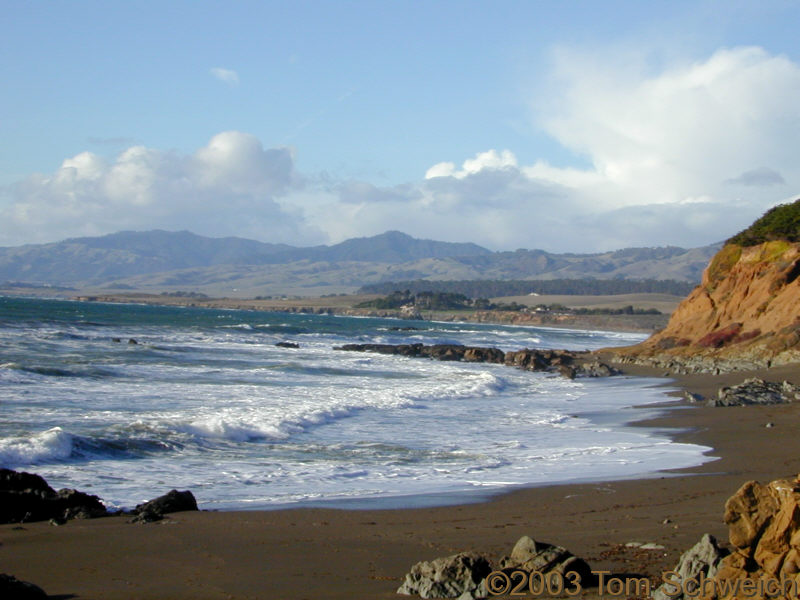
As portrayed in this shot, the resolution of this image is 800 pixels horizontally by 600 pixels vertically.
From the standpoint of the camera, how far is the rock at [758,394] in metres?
21.4

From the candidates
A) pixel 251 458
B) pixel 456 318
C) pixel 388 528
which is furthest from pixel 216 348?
pixel 456 318

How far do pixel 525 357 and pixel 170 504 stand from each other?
36.2 metres

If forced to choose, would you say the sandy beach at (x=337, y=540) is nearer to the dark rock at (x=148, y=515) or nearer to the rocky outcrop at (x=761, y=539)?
the dark rock at (x=148, y=515)

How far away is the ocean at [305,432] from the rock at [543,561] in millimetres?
4062

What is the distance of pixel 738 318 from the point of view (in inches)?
1505

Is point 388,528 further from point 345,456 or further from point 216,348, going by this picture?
point 216,348

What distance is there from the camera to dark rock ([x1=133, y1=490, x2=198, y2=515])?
9.45m

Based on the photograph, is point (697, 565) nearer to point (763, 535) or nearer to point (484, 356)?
point (763, 535)

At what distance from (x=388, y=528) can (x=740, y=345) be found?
30534 mm

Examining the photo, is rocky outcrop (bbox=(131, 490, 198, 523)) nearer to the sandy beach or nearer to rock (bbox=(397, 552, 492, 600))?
the sandy beach

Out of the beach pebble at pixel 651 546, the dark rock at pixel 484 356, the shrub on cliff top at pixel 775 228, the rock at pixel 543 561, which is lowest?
the dark rock at pixel 484 356

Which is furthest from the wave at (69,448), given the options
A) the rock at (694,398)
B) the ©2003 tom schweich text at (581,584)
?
the rock at (694,398)

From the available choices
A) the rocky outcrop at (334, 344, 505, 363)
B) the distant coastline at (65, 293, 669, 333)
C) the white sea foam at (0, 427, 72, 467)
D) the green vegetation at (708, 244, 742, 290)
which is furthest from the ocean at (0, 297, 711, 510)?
the distant coastline at (65, 293, 669, 333)

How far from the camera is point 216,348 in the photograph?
45.8 meters
